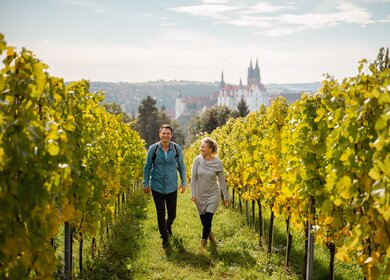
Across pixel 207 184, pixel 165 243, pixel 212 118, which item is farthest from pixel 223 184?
pixel 212 118

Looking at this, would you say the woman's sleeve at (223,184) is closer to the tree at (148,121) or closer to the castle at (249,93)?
the tree at (148,121)

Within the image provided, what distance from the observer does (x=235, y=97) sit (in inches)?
5891

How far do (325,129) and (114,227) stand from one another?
5418mm

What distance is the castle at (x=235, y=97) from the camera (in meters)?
143

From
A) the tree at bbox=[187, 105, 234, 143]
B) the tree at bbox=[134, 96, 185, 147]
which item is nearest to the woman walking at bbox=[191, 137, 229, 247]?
the tree at bbox=[187, 105, 234, 143]

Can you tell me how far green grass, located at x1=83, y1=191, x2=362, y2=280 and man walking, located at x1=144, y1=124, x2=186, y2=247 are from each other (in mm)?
531

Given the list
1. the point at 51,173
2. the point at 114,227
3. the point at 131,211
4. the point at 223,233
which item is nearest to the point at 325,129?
the point at 51,173

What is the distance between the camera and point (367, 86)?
317cm

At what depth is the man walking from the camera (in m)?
6.83

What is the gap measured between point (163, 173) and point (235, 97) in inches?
5684

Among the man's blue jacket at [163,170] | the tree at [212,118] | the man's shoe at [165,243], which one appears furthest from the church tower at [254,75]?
the man's shoe at [165,243]

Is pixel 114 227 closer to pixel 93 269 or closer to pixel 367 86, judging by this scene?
pixel 93 269

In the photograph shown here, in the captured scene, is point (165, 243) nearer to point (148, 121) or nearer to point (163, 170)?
point (163, 170)

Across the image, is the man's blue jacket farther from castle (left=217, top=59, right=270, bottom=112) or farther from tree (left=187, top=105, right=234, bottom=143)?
castle (left=217, top=59, right=270, bottom=112)
